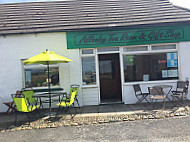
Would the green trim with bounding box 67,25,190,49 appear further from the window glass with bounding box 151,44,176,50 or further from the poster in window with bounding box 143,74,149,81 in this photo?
the poster in window with bounding box 143,74,149,81

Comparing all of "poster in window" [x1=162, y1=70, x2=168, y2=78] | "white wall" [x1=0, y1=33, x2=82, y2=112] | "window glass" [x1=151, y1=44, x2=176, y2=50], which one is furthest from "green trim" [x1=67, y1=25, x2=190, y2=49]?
"poster in window" [x1=162, y1=70, x2=168, y2=78]

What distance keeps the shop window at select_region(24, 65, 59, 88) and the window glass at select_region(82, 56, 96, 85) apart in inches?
48.9

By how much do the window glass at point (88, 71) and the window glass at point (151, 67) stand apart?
151 centimetres

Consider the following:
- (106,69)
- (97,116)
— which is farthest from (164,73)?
(97,116)

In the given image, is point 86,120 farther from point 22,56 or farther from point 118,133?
point 22,56

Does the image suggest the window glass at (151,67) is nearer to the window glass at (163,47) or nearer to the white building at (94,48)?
the white building at (94,48)

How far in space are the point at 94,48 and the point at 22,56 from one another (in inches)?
127

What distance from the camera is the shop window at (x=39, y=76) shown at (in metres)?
7.80

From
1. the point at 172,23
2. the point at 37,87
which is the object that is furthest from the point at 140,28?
the point at 37,87

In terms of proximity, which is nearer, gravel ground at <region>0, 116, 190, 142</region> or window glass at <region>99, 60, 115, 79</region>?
gravel ground at <region>0, 116, 190, 142</region>

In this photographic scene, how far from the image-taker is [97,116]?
603cm

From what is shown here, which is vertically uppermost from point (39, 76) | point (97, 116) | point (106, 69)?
point (106, 69)

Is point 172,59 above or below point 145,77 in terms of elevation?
above

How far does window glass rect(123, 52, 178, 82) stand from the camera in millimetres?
8000
